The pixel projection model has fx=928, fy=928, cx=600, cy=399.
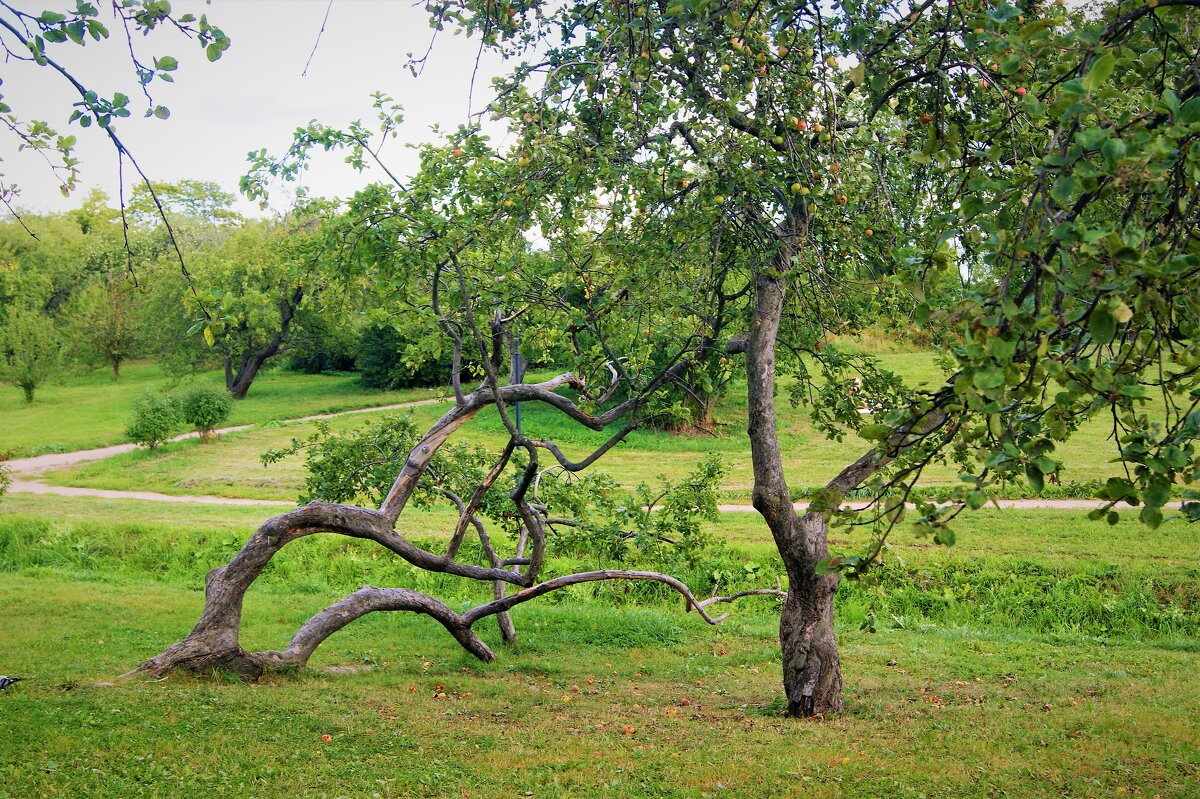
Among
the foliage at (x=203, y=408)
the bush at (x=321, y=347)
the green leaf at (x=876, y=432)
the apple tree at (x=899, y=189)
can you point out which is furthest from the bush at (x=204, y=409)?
the green leaf at (x=876, y=432)

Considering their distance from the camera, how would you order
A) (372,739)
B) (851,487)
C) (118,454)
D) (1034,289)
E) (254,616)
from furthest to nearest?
(118,454)
(254,616)
(851,487)
(372,739)
(1034,289)

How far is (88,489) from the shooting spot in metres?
19.7

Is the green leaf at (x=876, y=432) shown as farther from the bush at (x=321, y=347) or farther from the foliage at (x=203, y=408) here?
the bush at (x=321, y=347)

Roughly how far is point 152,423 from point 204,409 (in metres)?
1.49

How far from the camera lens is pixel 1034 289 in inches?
114

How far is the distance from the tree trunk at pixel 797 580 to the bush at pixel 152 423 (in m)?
20.5

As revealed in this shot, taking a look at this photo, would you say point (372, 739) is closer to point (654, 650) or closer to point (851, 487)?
point (851, 487)

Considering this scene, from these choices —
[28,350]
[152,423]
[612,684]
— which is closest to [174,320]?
[28,350]

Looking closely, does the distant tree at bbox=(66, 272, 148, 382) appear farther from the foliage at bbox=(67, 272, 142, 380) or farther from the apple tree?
the apple tree

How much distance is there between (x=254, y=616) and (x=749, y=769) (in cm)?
762

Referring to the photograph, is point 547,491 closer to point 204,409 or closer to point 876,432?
point 876,432

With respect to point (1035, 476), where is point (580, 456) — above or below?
below

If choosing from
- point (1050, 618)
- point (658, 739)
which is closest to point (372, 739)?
point (658, 739)

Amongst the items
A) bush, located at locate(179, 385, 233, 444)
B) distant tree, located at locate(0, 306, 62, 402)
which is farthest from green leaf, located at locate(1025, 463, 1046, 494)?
distant tree, located at locate(0, 306, 62, 402)
